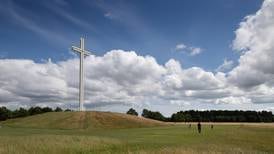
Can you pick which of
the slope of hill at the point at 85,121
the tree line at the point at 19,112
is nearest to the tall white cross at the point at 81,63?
the slope of hill at the point at 85,121

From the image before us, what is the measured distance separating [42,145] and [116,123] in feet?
211

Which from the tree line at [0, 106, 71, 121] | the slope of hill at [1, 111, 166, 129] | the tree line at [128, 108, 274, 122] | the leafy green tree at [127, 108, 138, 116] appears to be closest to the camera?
the slope of hill at [1, 111, 166, 129]

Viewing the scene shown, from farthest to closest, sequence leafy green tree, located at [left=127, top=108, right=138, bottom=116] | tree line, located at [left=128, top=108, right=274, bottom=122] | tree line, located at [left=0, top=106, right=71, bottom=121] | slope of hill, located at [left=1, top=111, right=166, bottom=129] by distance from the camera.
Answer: leafy green tree, located at [left=127, top=108, right=138, bottom=116] → tree line, located at [left=128, top=108, right=274, bottom=122] → tree line, located at [left=0, top=106, right=71, bottom=121] → slope of hill, located at [left=1, top=111, right=166, bottom=129]

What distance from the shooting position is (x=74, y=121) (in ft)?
283

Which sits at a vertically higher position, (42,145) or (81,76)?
(81,76)

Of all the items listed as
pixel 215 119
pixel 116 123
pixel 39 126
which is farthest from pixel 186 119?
pixel 39 126

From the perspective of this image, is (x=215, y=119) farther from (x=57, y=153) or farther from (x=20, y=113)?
(x=57, y=153)

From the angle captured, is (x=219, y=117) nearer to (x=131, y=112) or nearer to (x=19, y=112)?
(x=131, y=112)

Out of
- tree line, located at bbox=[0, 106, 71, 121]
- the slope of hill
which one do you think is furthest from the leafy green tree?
the slope of hill

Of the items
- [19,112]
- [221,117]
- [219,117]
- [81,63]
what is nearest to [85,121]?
[81,63]

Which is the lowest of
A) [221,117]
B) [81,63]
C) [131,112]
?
[221,117]

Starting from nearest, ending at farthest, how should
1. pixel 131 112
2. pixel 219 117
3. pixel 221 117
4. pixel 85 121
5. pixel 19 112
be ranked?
1. pixel 85 121
2. pixel 19 112
3. pixel 131 112
4. pixel 221 117
5. pixel 219 117

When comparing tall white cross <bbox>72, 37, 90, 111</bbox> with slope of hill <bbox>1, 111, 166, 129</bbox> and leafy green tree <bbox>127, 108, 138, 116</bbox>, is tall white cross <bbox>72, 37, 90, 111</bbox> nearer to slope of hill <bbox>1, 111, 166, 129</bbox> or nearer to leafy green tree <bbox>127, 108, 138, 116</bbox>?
slope of hill <bbox>1, 111, 166, 129</bbox>

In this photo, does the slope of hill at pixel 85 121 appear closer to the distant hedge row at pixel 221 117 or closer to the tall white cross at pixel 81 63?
the tall white cross at pixel 81 63
